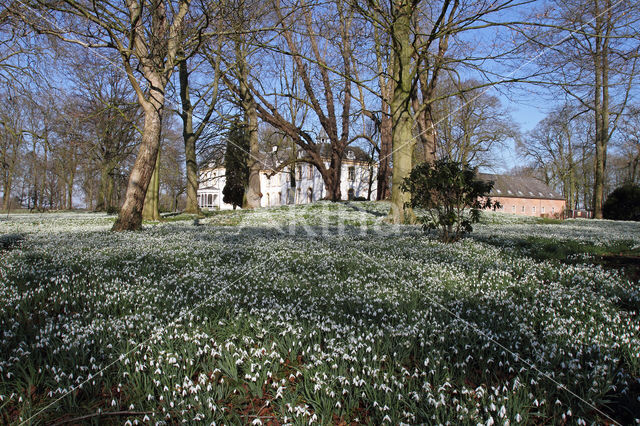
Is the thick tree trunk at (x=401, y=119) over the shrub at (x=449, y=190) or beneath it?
over

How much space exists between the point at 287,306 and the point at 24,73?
54.5ft

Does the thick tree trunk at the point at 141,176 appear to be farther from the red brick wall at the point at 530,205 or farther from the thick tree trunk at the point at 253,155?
the red brick wall at the point at 530,205

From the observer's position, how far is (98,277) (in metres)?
5.46

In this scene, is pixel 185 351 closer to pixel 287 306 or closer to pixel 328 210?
pixel 287 306

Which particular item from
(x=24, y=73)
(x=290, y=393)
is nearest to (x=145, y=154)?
(x=24, y=73)

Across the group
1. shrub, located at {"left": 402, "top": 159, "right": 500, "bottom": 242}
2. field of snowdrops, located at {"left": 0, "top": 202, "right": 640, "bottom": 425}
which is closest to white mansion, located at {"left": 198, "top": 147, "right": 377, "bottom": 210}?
shrub, located at {"left": 402, "top": 159, "right": 500, "bottom": 242}

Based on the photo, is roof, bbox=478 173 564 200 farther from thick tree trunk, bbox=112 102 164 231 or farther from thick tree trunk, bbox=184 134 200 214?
thick tree trunk, bbox=112 102 164 231

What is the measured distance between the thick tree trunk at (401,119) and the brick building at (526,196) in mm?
64190

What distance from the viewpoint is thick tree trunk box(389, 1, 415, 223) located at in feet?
44.1

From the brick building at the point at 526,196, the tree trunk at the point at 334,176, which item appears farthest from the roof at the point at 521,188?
the tree trunk at the point at 334,176

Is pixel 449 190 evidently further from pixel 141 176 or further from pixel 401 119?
pixel 141 176

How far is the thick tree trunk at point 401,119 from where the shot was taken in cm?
1345

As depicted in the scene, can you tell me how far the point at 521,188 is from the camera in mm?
75500

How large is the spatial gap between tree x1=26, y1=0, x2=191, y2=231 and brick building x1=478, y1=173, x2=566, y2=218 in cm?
6978
